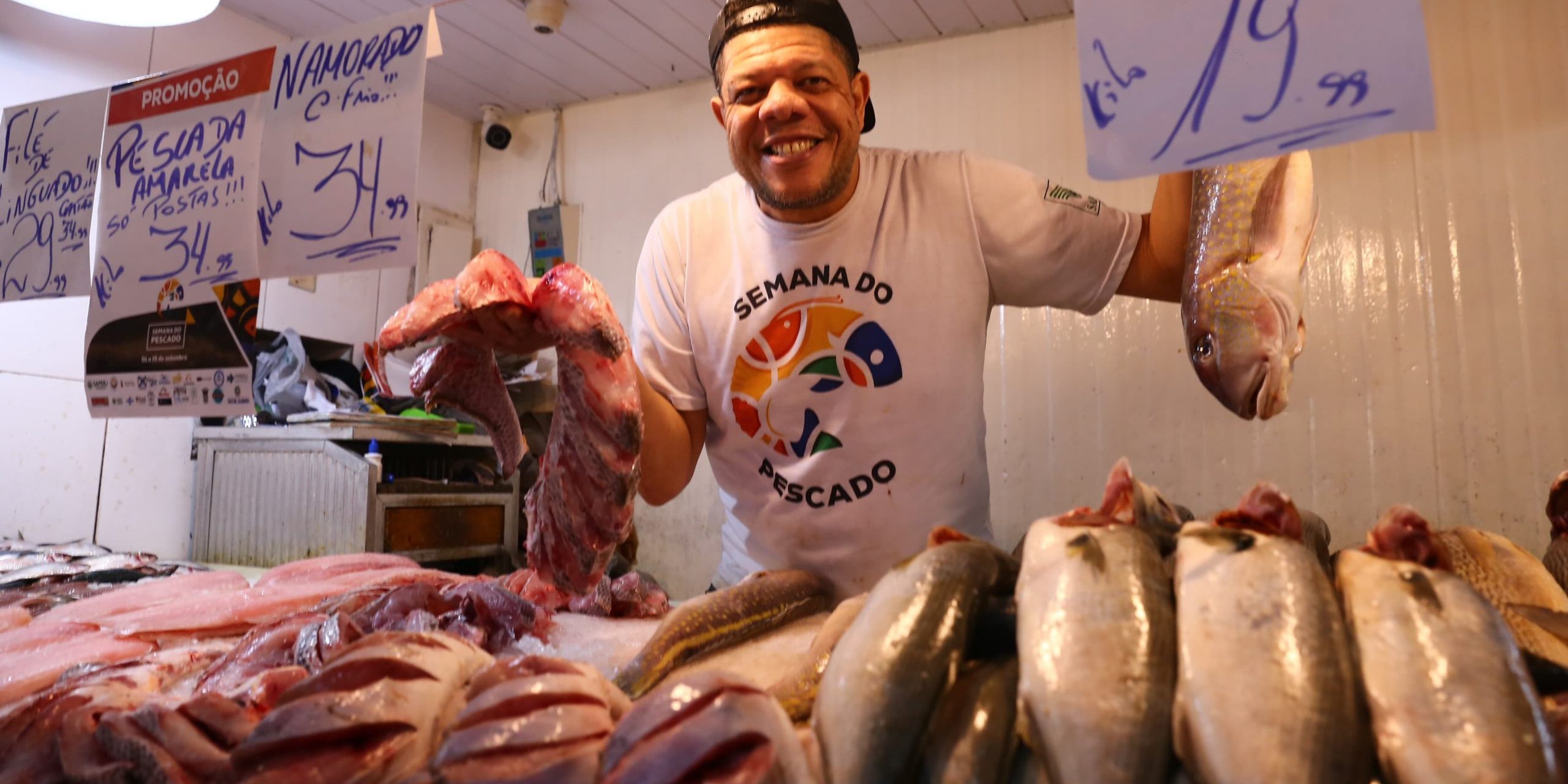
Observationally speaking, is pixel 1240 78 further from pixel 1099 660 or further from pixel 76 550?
pixel 76 550

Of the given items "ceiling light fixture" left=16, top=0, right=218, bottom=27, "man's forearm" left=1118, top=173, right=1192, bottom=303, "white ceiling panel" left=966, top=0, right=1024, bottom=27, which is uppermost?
"white ceiling panel" left=966, top=0, right=1024, bottom=27

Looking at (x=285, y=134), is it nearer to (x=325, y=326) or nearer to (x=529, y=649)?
(x=529, y=649)

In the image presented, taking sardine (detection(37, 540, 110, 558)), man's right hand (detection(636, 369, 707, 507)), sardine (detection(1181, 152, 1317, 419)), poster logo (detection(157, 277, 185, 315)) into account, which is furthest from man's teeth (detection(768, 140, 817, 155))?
sardine (detection(37, 540, 110, 558))

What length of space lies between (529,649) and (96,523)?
4073 millimetres

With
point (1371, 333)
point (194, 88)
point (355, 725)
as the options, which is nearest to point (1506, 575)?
point (355, 725)

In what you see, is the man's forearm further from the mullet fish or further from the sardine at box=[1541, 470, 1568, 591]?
the mullet fish

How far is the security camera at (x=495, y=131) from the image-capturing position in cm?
618

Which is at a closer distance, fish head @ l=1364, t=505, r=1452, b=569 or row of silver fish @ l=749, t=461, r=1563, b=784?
row of silver fish @ l=749, t=461, r=1563, b=784

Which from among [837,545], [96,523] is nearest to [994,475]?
[837,545]

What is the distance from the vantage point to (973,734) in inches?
29.8

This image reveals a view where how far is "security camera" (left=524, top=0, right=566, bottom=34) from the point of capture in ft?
15.0

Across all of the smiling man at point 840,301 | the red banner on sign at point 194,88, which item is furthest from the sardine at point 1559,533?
the red banner on sign at point 194,88

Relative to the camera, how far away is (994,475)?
4.64 meters

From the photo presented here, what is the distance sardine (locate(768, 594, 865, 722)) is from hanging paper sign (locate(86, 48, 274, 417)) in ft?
4.74
